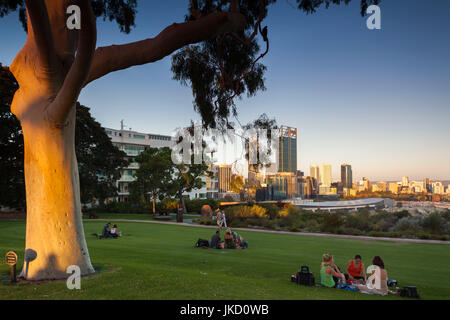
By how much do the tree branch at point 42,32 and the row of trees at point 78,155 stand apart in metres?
24.1

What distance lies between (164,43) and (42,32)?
8.23 feet

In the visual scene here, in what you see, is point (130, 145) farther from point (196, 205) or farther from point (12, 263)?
point (12, 263)

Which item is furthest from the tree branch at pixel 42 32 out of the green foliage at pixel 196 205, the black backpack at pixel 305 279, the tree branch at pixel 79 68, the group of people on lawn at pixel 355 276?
the green foliage at pixel 196 205

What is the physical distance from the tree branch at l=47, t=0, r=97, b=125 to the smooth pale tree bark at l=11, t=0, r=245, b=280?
3 centimetres

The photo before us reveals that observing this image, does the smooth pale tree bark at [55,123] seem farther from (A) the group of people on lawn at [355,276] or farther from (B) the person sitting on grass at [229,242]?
(B) the person sitting on grass at [229,242]

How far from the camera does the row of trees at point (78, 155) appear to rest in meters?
32.2

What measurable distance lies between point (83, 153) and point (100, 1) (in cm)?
2817

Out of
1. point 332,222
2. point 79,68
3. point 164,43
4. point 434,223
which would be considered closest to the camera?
point 79,68

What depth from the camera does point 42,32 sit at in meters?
7.46

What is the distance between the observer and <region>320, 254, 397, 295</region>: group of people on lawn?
848cm

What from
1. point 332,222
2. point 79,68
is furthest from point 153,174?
point 79,68

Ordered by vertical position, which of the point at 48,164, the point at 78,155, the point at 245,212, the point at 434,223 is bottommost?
the point at 434,223

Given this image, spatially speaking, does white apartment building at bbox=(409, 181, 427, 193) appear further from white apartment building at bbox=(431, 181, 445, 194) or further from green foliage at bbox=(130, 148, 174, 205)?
green foliage at bbox=(130, 148, 174, 205)

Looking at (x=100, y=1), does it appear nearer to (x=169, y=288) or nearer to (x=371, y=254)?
(x=169, y=288)
